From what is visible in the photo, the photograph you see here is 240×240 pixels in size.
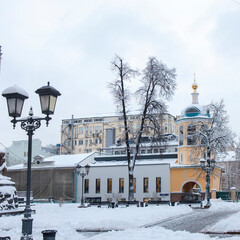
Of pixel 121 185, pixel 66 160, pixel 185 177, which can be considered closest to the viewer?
pixel 185 177

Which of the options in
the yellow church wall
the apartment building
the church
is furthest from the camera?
the apartment building

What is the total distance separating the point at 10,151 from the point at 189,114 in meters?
45.9

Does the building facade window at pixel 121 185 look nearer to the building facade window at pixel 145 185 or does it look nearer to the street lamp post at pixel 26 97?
the building facade window at pixel 145 185

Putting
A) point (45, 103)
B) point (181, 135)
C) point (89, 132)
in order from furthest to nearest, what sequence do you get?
point (89, 132) → point (181, 135) → point (45, 103)

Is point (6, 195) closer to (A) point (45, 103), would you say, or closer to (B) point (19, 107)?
(B) point (19, 107)

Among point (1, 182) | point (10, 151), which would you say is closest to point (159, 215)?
point (1, 182)

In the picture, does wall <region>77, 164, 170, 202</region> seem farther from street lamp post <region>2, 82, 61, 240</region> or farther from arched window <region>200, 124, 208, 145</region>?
street lamp post <region>2, 82, 61, 240</region>

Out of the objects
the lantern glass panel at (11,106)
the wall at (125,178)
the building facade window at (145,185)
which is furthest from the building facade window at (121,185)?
the lantern glass panel at (11,106)

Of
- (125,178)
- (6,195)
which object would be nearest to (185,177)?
(125,178)

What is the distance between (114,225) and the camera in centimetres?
1541

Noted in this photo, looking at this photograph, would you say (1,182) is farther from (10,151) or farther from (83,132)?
(83,132)

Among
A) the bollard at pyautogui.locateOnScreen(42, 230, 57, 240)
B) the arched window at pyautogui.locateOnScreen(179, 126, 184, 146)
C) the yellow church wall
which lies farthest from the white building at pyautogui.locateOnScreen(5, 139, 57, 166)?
the bollard at pyautogui.locateOnScreen(42, 230, 57, 240)

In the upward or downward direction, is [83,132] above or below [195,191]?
above

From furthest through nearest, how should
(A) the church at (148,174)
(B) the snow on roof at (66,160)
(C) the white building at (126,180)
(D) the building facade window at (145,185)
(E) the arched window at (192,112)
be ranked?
(B) the snow on roof at (66,160), (D) the building facade window at (145,185), (C) the white building at (126,180), (E) the arched window at (192,112), (A) the church at (148,174)
